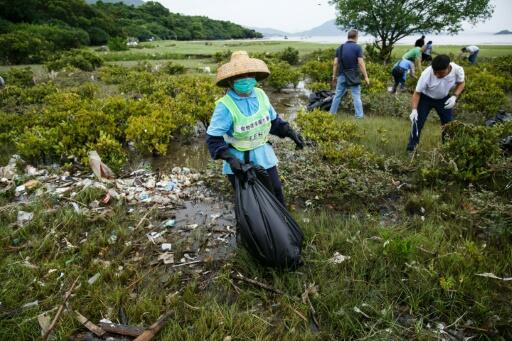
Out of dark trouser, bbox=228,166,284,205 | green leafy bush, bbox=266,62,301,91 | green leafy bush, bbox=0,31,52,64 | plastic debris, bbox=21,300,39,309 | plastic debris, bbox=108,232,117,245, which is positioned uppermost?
green leafy bush, bbox=0,31,52,64

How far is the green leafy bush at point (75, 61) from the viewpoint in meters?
15.0

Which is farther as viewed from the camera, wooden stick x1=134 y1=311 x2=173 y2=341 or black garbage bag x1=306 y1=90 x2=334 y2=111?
black garbage bag x1=306 y1=90 x2=334 y2=111

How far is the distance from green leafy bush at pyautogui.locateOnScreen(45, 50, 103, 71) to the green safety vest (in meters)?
15.2

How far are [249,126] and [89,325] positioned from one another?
2.01 m

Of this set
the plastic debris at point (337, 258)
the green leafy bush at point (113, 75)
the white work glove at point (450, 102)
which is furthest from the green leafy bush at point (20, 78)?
the white work glove at point (450, 102)

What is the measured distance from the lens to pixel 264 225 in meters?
2.56

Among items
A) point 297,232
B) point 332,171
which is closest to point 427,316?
point 297,232

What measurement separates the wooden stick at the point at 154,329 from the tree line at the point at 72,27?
21.9 metres

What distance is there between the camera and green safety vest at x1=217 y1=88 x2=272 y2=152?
274 centimetres

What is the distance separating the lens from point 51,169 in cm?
515

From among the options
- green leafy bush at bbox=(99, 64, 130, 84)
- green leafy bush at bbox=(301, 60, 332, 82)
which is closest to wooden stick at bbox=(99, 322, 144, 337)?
green leafy bush at bbox=(301, 60, 332, 82)

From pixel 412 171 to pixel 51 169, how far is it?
575 cm

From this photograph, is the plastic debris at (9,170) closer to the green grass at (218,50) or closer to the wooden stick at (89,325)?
the wooden stick at (89,325)

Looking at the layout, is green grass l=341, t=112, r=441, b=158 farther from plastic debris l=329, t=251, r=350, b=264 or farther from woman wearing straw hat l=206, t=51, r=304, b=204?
woman wearing straw hat l=206, t=51, r=304, b=204
